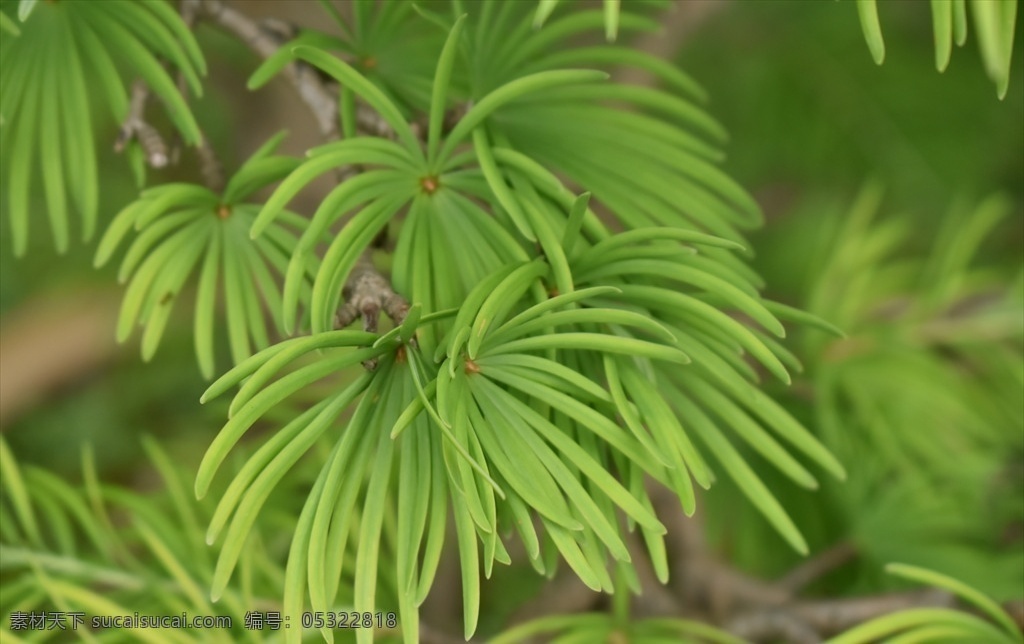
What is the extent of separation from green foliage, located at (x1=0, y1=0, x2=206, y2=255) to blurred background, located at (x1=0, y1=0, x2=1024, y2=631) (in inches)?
11.7

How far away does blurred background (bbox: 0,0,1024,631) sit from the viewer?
54 centimetres

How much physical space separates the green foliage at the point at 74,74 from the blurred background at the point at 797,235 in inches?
11.7

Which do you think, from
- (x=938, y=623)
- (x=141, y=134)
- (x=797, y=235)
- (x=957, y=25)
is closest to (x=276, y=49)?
(x=141, y=134)

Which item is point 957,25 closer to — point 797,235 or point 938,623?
point 938,623

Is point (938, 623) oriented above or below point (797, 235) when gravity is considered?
below

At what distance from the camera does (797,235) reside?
2.52 ft

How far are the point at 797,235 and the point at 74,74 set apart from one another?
0.62 m

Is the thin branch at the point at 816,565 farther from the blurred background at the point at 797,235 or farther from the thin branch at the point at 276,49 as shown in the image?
the thin branch at the point at 276,49

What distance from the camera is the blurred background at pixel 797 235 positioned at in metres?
0.54

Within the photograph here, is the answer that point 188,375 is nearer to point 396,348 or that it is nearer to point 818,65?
point 396,348

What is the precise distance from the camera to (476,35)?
329 mm

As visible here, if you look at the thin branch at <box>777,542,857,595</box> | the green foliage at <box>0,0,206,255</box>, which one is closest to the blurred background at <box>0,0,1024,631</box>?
the thin branch at <box>777,542,857,595</box>

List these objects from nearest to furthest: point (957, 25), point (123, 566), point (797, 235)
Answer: point (957, 25), point (123, 566), point (797, 235)

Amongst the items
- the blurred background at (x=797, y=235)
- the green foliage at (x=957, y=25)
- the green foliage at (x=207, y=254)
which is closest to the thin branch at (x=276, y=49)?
the green foliage at (x=207, y=254)
